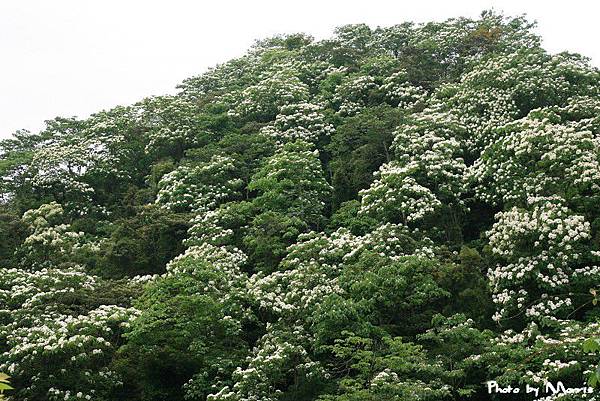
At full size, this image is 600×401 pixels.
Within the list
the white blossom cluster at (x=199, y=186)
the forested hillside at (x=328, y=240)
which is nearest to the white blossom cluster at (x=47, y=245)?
the forested hillside at (x=328, y=240)

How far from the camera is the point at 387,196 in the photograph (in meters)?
18.7

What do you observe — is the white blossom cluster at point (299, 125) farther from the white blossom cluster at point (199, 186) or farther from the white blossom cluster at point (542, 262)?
the white blossom cluster at point (542, 262)

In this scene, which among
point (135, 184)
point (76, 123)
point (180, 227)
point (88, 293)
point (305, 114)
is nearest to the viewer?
point (88, 293)

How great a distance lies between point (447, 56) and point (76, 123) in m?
19.6

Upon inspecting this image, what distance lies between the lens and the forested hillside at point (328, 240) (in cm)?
1378

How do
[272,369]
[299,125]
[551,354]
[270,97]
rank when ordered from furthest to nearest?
[270,97], [299,125], [272,369], [551,354]

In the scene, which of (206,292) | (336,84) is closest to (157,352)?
(206,292)

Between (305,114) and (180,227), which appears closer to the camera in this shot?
(180,227)

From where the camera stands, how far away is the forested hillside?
1378 centimetres

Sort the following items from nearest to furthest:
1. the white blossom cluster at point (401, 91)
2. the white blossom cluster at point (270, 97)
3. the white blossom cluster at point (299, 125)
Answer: the white blossom cluster at point (299, 125), the white blossom cluster at point (401, 91), the white blossom cluster at point (270, 97)

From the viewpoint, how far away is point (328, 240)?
17.9 m

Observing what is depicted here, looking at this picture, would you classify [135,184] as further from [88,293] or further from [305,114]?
[88,293]

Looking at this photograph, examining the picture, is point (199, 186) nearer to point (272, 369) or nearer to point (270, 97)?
point (270, 97)

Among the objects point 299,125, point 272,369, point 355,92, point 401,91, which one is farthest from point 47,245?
point 401,91
